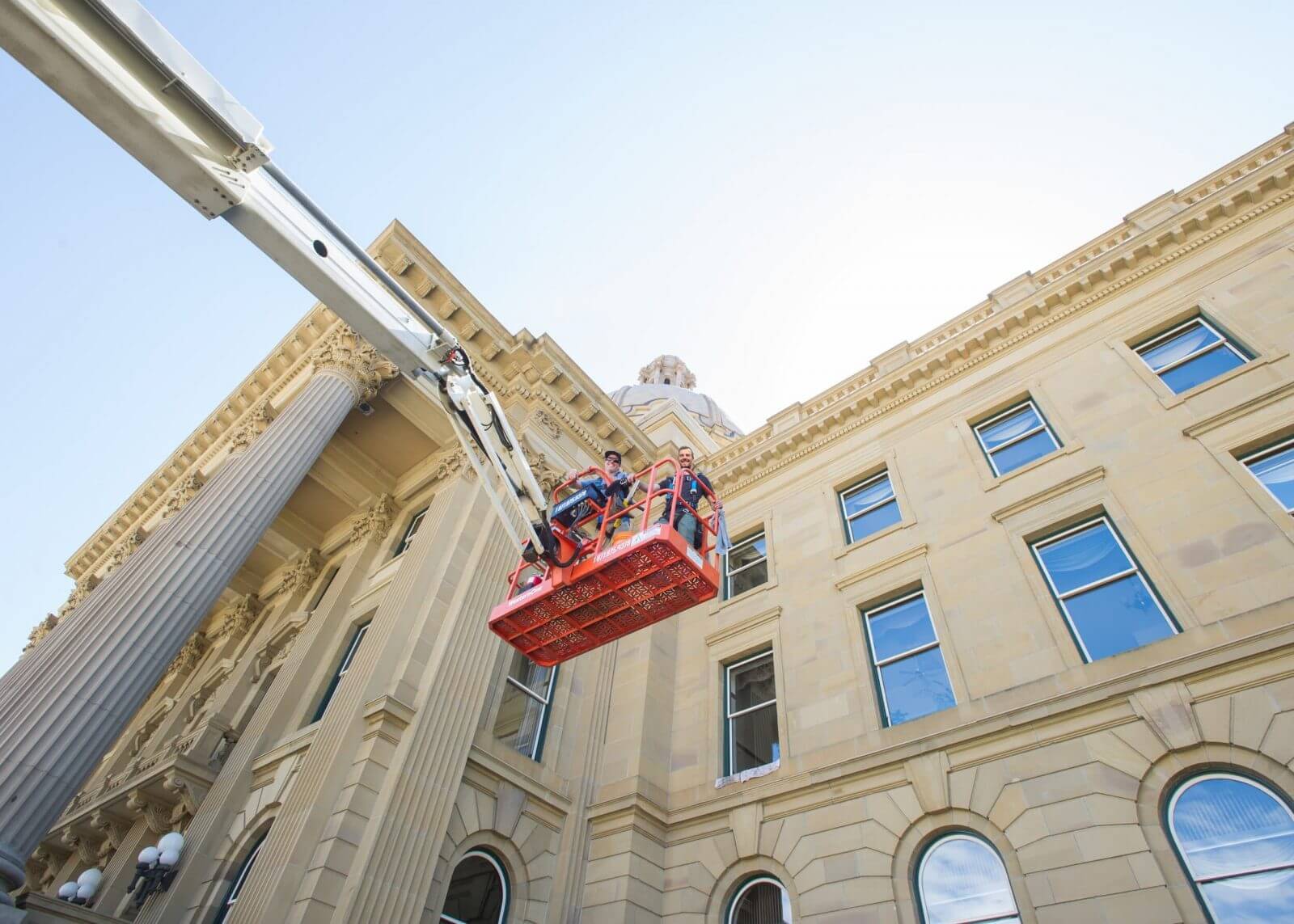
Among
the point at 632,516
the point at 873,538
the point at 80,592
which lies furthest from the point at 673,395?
the point at 632,516

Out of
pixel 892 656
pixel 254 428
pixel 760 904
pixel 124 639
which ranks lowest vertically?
pixel 760 904

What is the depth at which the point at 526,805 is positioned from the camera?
547 inches

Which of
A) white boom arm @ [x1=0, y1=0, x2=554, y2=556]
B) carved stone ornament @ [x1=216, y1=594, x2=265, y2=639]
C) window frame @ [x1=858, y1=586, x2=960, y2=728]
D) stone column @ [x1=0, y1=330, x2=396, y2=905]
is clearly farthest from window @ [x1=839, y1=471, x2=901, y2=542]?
carved stone ornament @ [x1=216, y1=594, x2=265, y2=639]

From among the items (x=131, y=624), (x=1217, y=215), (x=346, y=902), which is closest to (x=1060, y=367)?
(x=1217, y=215)

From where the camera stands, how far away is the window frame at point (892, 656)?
13.2 meters

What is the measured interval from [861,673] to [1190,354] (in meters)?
9.16

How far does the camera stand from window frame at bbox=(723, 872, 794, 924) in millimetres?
12312

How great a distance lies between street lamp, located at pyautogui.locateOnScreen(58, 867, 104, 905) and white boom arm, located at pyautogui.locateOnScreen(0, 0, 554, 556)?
45.4 ft

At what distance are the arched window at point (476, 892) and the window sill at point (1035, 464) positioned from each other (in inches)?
476

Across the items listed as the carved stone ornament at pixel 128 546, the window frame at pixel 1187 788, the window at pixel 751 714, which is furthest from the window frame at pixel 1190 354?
the carved stone ornament at pixel 128 546

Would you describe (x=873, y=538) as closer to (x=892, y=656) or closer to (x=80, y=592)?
(x=892, y=656)

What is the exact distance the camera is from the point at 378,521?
829 inches

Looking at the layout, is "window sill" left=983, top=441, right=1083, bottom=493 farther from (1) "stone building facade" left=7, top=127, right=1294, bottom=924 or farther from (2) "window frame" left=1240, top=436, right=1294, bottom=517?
(2) "window frame" left=1240, top=436, right=1294, bottom=517

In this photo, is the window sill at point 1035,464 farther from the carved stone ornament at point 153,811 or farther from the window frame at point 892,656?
the carved stone ornament at point 153,811
